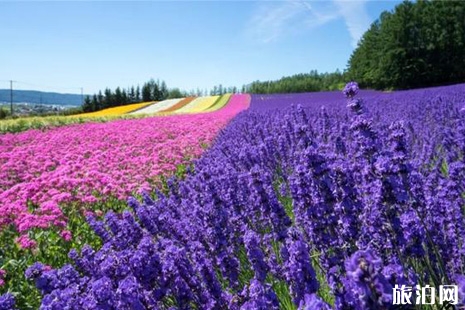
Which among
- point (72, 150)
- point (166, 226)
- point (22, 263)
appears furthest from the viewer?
point (72, 150)

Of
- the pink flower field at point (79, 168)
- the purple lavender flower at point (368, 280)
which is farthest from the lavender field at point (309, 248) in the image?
the pink flower field at point (79, 168)

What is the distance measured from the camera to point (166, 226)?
12.7 feet

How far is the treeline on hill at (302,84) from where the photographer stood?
55719 mm

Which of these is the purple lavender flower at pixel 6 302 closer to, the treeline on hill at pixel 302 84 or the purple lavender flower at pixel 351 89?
the purple lavender flower at pixel 351 89

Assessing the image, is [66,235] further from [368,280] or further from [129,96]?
[129,96]

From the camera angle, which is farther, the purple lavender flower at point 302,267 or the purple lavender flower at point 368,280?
the purple lavender flower at point 302,267

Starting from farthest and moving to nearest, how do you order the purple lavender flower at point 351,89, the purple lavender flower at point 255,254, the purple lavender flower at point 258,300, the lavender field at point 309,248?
the purple lavender flower at point 351,89
the purple lavender flower at point 255,254
the lavender field at point 309,248
the purple lavender flower at point 258,300

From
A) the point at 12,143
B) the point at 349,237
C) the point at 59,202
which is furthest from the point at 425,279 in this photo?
the point at 12,143

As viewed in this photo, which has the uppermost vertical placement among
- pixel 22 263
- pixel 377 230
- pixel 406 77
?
pixel 406 77

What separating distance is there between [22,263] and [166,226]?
5.80 feet

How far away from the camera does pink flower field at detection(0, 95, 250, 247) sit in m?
5.37

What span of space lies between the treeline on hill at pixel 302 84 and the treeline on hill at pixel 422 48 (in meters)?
11.2

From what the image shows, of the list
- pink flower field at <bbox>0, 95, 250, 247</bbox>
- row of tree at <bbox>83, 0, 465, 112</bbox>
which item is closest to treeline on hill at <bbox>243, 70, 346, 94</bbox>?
row of tree at <bbox>83, 0, 465, 112</bbox>

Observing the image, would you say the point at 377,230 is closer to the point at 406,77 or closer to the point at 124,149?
the point at 124,149
